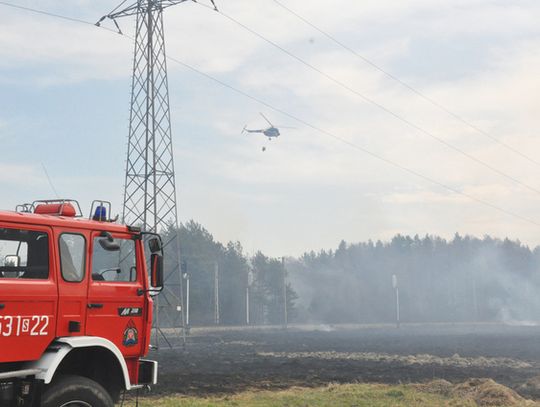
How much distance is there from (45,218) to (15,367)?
2.05m

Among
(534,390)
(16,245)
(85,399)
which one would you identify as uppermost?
(16,245)

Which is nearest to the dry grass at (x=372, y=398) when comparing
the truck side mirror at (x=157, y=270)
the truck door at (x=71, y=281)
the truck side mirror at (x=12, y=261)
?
the truck side mirror at (x=157, y=270)

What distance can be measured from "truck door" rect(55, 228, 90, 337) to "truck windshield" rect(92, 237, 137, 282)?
0.22 metres

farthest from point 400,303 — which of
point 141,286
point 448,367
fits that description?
point 141,286

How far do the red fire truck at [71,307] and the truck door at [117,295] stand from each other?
0.05 ft

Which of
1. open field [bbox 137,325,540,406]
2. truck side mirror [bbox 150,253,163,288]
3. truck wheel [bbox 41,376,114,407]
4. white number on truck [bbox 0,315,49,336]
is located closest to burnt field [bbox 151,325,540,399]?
open field [bbox 137,325,540,406]

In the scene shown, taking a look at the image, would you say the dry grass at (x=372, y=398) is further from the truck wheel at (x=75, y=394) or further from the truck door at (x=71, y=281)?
the truck door at (x=71, y=281)

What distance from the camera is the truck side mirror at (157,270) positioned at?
10.2m

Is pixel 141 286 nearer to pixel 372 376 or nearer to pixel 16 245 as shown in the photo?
pixel 16 245

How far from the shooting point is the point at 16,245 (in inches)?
365

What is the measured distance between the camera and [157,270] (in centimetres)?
1025

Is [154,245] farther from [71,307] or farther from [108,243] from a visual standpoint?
[71,307]

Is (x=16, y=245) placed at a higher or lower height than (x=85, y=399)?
higher

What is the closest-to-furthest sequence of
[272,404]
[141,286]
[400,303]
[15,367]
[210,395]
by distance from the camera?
[15,367], [141,286], [272,404], [210,395], [400,303]
